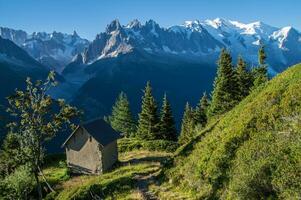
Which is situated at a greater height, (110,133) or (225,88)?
(225,88)

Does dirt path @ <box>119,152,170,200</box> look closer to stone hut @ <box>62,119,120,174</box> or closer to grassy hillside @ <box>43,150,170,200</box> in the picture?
grassy hillside @ <box>43,150,170,200</box>

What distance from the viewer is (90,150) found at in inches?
2331

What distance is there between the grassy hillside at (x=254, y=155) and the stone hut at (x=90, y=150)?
17625 millimetres

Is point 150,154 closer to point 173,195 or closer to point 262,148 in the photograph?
point 173,195

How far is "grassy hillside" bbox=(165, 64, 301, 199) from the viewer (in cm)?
2497

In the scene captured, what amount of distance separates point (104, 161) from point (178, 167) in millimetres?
20344

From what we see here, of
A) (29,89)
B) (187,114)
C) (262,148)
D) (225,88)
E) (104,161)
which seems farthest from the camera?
(187,114)

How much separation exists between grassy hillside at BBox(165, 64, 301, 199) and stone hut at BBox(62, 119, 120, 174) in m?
17.6

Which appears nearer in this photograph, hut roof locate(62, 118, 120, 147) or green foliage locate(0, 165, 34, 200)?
green foliage locate(0, 165, 34, 200)

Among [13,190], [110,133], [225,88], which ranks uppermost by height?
[225,88]

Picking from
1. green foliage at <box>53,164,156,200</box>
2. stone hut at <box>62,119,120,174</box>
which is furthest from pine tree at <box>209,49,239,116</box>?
green foliage at <box>53,164,156,200</box>

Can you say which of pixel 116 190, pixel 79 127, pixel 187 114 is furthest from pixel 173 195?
pixel 187 114

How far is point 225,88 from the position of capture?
3095 inches

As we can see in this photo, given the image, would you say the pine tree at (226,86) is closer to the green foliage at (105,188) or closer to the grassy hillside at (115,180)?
the grassy hillside at (115,180)
